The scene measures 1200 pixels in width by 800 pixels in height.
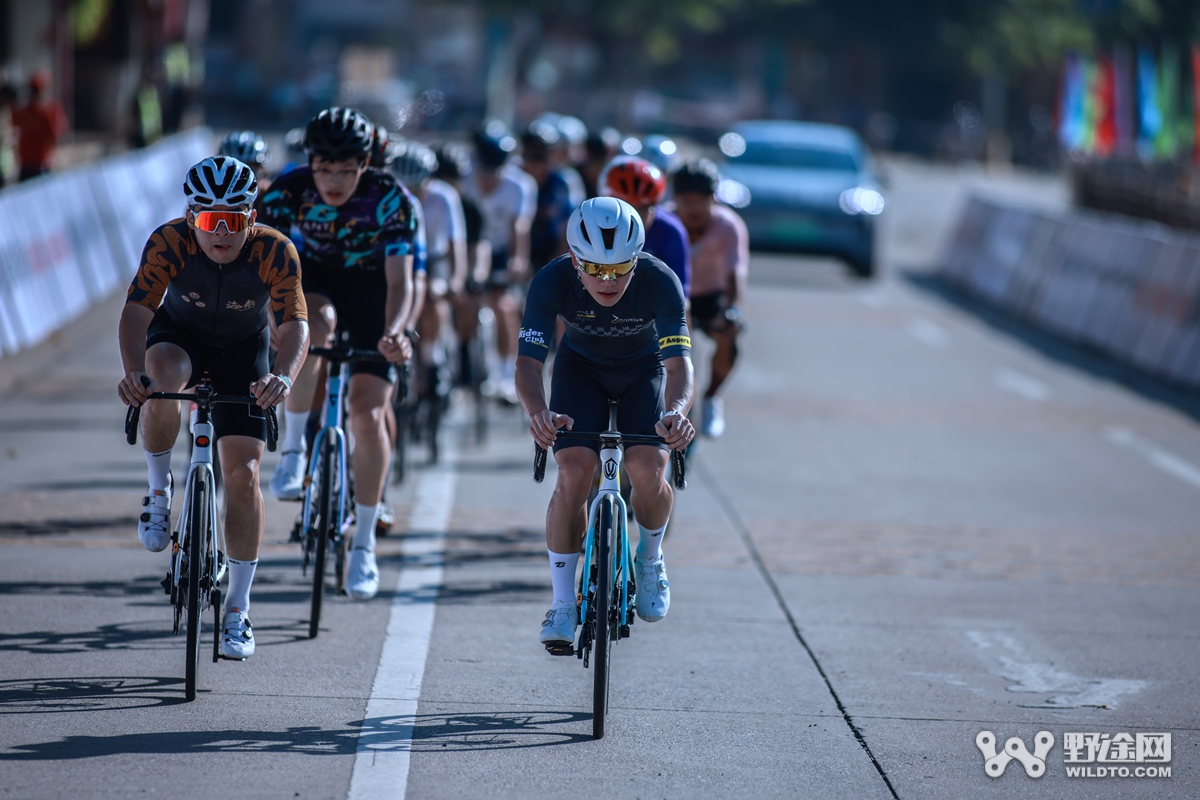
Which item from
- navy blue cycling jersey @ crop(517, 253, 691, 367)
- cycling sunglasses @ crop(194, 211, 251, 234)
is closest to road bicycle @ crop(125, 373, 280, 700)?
cycling sunglasses @ crop(194, 211, 251, 234)

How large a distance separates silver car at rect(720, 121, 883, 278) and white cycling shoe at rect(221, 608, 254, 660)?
672 inches

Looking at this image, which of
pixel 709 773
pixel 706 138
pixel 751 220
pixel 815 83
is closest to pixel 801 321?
pixel 751 220

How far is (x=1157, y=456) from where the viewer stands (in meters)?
13.2

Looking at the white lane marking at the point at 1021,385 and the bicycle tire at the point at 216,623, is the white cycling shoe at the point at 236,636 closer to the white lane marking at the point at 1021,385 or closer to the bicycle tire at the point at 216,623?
the bicycle tire at the point at 216,623

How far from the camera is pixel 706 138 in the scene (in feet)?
195

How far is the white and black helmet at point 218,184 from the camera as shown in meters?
6.20

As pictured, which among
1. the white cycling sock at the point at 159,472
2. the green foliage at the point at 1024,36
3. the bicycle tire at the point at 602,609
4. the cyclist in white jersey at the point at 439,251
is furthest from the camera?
the green foliage at the point at 1024,36

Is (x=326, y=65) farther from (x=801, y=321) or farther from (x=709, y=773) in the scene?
(x=709, y=773)

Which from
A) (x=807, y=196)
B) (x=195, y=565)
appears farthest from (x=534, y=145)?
(x=807, y=196)

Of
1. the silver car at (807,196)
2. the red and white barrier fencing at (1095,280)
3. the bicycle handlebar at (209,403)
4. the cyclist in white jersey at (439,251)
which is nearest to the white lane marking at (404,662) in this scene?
the bicycle handlebar at (209,403)

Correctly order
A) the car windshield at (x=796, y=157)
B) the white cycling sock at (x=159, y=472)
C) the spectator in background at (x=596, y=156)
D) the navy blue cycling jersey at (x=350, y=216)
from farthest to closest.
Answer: the car windshield at (x=796, y=157), the spectator in background at (x=596, y=156), the navy blue cycling jersey at (x=350, y=216), the white cycling sock at (x=159, y=472)

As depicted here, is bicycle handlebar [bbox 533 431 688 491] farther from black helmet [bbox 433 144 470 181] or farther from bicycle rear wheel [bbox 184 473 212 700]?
black helmet [bbox 433 144 470 181]

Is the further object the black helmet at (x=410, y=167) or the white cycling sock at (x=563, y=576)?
the black helmet at (x=410, y=167)

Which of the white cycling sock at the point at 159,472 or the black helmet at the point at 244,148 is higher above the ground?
the black helmet at the point at 244,148
